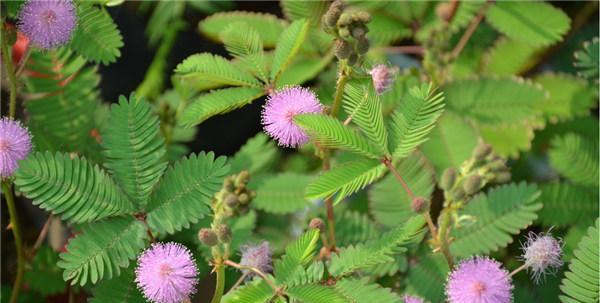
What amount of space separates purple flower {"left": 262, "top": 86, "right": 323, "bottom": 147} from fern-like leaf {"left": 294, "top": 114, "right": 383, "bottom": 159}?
0.06 ft

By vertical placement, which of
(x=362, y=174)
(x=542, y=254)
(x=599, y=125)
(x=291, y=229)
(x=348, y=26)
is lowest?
(x=291, y=229)

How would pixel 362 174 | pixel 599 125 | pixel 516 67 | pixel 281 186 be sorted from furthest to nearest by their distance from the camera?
1. pixel 516 67
2. pixel 599 125
3. pixel 281 186
4. pixel 362 174

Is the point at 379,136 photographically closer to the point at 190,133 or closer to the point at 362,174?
the point at 362,174

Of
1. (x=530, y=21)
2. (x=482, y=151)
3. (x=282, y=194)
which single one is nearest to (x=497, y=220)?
(x=482, y=151)

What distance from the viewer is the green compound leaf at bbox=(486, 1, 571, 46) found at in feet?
4.24

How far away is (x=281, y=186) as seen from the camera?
3.90 ft

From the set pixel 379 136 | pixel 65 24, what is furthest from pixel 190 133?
pixel 379 136

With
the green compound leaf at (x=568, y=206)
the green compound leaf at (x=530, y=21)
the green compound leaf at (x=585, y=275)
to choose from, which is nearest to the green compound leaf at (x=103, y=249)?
the green compound leaf at (x=585, y=275)

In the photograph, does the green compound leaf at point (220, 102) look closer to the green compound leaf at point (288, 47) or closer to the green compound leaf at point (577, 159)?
the green compound leaf at point (288, 47)

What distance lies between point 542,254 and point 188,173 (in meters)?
0.42

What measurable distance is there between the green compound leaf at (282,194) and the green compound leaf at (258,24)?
0.26m

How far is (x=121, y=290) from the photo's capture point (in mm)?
904

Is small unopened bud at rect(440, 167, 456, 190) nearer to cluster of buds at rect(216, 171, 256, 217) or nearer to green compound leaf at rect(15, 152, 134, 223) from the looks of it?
cluster of buds at rect(216, 171, 256, 217)

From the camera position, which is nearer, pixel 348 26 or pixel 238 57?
pixel 348 26
